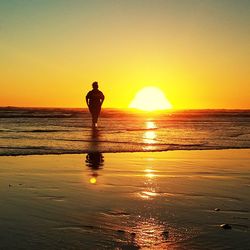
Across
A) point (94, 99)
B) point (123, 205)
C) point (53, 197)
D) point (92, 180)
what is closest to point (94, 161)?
point (92, 180)

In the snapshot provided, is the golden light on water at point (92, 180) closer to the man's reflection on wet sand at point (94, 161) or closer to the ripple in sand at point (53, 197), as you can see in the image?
the man's reflection on wet sand at point (94, 161)

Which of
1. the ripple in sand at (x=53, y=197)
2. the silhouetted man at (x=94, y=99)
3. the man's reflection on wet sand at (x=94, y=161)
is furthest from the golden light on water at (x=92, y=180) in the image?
the silhouetted man at (x=94, y=99)

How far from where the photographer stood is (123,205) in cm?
547

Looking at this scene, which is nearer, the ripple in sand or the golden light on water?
the ripple in sand

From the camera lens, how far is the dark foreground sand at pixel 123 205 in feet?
13.3

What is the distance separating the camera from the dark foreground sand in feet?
13.3

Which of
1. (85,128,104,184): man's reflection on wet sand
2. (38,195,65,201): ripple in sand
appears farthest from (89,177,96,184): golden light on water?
(38,195,65,201): ripple in sand

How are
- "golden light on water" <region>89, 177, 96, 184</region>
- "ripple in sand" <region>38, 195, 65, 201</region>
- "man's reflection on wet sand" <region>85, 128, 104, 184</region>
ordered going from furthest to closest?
1. "man's reflection on wet sand" <region>85, 128, 104, 184</region>
2. "golden light on water" <region>89, 177, 96, 184</region>
3. "ripple in sand" <region>38, 195, 65, 201</region>

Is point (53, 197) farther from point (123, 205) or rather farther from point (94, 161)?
point (94, 161)

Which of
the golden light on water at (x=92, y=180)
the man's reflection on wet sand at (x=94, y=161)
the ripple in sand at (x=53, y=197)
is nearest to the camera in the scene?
the ripple in sand at (x=53, y=197)

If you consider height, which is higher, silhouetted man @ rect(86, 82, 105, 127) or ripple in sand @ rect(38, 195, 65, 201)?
silhouetted man @ rect(86, 82, 105, 127)

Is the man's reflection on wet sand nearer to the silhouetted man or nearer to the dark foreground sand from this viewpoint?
the dark foreground sand

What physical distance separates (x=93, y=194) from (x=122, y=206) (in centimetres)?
84

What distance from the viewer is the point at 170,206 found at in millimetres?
5441
